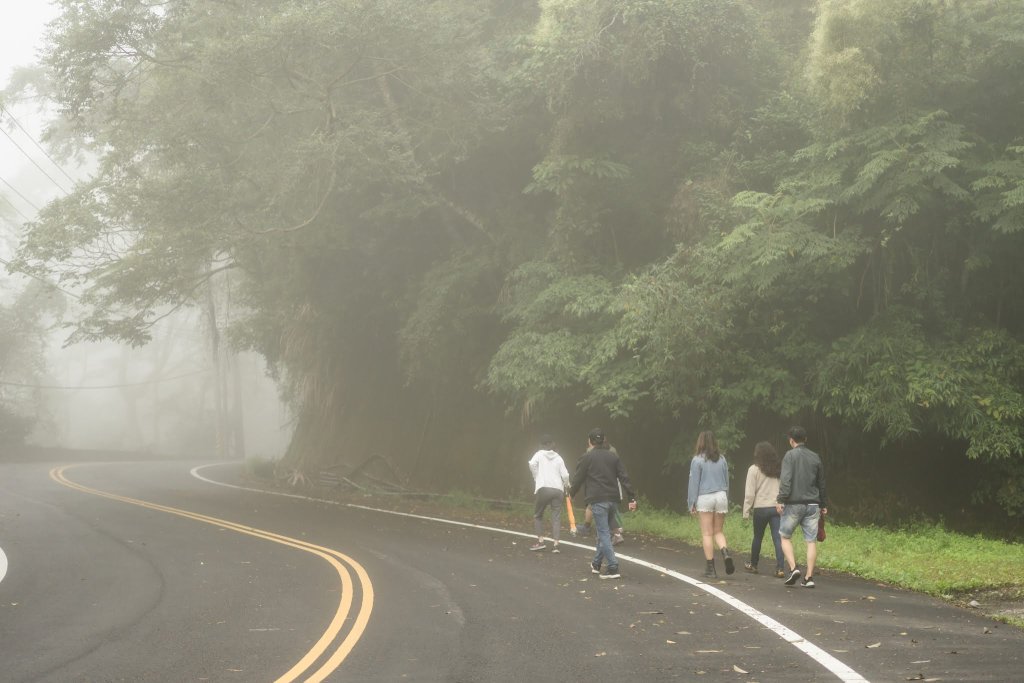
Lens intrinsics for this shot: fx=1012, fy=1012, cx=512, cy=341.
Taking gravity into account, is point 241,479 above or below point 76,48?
below

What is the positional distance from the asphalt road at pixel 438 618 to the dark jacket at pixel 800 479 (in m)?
1.04

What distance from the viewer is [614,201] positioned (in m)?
21.4

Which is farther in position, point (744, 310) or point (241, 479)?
point (241, 479)

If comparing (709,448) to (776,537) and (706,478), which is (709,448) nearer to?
(706,478)

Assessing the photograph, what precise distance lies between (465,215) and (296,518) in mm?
8416

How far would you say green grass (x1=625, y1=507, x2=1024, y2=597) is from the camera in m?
11.8

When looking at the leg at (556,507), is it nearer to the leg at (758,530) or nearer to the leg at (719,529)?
the leg at (719,529)

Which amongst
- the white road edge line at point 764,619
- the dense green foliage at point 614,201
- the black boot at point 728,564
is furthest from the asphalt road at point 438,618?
the dense green foliage at point 614,201

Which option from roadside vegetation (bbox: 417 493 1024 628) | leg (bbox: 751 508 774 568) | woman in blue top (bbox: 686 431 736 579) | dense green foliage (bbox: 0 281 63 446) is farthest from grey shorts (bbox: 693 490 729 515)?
dense green foliage (bbox: 0 281 63 446)

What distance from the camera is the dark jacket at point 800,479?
1188 cm

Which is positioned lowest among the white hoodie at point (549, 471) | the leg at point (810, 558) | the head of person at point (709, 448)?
the leg at point (810, 558)

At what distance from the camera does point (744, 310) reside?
1889 centimetres

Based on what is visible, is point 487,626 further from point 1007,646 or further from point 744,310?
point 744,310

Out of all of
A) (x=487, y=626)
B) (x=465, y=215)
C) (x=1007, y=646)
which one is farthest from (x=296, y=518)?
(x=1007, y=646)
